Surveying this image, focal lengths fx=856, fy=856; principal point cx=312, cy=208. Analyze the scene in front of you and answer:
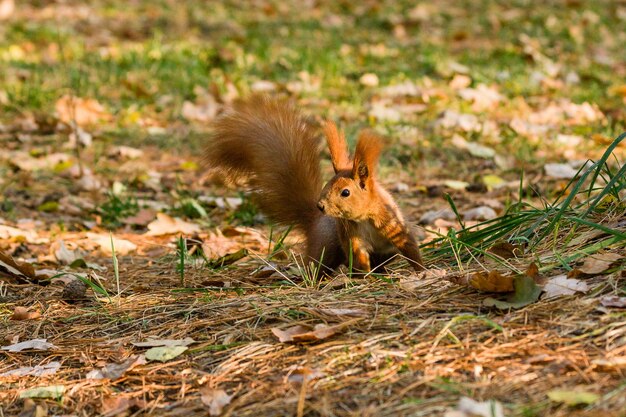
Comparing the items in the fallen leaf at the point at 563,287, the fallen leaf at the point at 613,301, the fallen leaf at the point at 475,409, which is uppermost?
the fallen leaf at the point at 613,301

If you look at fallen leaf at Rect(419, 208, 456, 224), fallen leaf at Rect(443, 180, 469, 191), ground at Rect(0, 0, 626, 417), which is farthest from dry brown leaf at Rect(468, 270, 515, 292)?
fallen leaf at Rect(443, 180, 469, 191)

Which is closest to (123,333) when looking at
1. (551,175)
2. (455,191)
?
(455,191)

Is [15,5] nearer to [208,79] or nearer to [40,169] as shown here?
[208,79]

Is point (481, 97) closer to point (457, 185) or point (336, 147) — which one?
point (457, 185)

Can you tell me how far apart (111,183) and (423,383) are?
2.93m

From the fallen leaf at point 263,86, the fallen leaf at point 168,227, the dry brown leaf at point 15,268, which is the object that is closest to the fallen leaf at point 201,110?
the fallen leaf at point 263,86

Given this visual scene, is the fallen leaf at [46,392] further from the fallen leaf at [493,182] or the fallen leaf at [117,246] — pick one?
the fallen leaf at [493,182]

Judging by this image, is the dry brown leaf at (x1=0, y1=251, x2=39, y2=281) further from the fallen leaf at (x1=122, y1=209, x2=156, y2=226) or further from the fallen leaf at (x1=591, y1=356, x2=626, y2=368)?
the fallen leaf at (x1=591, y1=356, x2=626, y2=368)

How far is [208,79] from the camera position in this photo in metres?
5.96

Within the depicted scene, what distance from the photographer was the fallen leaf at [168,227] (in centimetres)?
364

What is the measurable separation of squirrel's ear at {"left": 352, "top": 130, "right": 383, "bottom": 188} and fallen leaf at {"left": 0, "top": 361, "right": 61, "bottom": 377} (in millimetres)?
1051

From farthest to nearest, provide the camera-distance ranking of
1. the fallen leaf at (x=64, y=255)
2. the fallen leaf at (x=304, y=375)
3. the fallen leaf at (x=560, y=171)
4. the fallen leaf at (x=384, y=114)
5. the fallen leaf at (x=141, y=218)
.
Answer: the fallen leaf at (x=384, y=114) → the fallen leaf at (x=560, y=171) → the fallen leaf at (x=141, y=218) → the fallen leaf at (x=64, y=255) → the fallen leaf at (x=304, y=375)

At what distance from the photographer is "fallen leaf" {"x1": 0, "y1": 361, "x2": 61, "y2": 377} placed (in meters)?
2.12

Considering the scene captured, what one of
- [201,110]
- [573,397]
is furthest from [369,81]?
[573,397]
